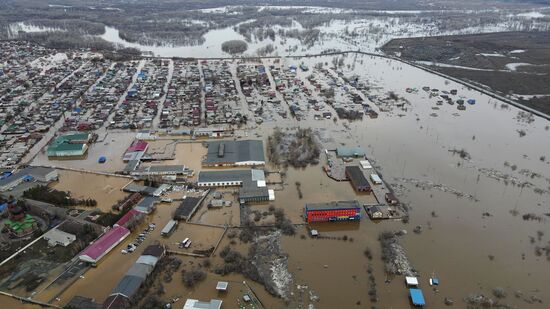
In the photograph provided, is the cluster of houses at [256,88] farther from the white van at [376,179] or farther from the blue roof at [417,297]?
the blue roof at [417,297]

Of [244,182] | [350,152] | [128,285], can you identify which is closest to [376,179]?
[350,152]

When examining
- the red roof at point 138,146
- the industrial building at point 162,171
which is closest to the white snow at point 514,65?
the industrial building at point 162,171

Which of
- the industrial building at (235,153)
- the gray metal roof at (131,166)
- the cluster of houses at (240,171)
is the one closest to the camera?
the cluster of houses at (240,171)

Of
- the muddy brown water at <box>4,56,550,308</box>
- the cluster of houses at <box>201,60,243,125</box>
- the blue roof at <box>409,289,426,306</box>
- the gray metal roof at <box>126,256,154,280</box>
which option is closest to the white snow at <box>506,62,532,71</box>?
the muddy brown water at <box>4,56,550,308</box>

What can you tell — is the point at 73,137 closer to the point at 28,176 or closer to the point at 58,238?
the point at 28,176

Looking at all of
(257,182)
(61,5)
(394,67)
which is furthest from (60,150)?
(61,5)

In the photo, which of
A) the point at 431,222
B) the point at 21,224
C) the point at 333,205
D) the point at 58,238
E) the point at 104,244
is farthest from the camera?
the point at 431,222
